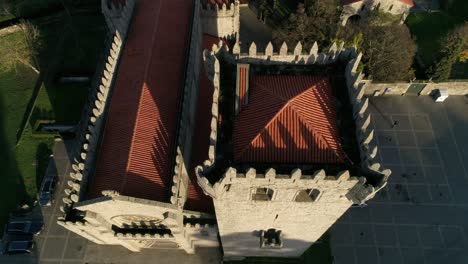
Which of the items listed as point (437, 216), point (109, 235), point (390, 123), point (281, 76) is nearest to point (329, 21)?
point (390, 123)

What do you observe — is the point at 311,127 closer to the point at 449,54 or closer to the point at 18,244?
the point at 449,54

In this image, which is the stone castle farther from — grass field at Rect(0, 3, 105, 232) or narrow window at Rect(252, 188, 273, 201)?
grass field at Rect(0, 3, 105, 232)

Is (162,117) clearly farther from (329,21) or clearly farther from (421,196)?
(421,196)

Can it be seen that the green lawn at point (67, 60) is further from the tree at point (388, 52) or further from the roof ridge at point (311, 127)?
the tree at point (388, 52)

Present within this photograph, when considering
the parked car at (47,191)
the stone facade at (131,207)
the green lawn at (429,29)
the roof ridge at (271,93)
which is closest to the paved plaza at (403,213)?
the parked car at (47,191)

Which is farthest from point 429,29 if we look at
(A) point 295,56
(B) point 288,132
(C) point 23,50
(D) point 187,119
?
(C) point 23,50

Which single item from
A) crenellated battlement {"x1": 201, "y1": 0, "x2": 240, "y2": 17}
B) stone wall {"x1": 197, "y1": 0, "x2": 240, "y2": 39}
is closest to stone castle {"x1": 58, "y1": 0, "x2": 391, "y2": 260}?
crenellated battlement {"x1": 201, "y1": 0, "x2": 240, "y2": 17}
